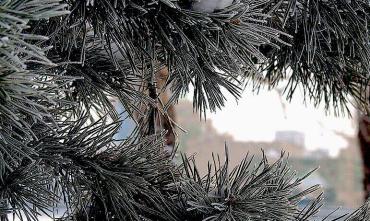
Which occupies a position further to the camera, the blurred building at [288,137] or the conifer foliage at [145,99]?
the blurred building at [288,137]

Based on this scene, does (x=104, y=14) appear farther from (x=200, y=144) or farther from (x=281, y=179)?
(x=200, y=144)

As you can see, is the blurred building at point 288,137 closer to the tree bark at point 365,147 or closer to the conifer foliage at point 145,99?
the tree bark at point 365,147

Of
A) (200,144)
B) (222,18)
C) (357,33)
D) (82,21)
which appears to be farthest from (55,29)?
(200,144)

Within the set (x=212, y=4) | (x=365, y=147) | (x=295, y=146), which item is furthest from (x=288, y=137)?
(x=212, y=4)

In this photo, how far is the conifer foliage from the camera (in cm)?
54

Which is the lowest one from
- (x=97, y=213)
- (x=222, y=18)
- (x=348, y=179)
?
(x=97, y=213)

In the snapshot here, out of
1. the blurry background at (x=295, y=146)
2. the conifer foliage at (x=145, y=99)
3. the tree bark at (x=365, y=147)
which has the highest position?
the blurry background at (x=295, y=146)

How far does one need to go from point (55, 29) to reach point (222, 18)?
0.53 ft

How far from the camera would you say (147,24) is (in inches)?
22.5

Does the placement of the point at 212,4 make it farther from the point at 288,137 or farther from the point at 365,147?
the point at 288,137

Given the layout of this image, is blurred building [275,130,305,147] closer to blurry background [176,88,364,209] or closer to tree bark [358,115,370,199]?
blurry background [176,88,364,209]

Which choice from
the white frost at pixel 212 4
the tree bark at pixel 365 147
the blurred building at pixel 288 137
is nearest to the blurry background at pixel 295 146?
the blurred building at pixel 288 137

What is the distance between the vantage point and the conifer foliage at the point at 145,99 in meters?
0.54

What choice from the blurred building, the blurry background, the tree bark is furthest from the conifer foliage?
the blurred building
